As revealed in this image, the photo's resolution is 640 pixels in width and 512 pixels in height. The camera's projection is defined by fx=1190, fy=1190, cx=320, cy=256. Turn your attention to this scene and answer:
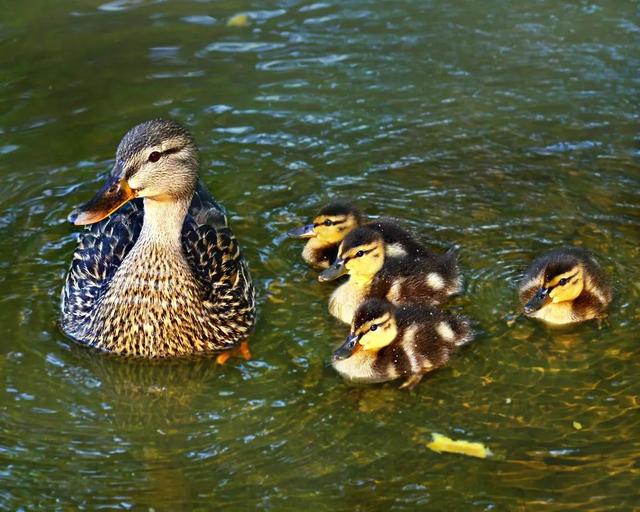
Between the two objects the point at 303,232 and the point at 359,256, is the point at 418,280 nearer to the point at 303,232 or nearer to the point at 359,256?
the point at 359,256

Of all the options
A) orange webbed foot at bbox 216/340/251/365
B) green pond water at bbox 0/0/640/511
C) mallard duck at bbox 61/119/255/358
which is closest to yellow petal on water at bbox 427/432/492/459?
green pond water at bbox 0/0/640/511

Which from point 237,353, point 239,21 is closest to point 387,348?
point 237,353

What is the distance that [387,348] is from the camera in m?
5.09

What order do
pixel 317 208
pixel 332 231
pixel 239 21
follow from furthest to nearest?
pixel 239 21
pixel 317 208
pixel 332 231

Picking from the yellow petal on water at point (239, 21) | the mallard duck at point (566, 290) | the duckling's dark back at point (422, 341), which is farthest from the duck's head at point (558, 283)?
the yellow petal on water at point (239, 21)

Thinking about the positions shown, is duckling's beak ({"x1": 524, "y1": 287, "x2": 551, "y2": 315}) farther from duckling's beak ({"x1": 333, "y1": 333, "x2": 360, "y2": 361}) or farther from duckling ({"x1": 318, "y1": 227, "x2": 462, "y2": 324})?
duckling's beak ({"x1": 333, "y1": 333, "x2": 360, "y2": 361})

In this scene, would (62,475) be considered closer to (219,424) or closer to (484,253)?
(219,424)

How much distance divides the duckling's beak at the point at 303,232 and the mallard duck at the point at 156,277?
46 cm

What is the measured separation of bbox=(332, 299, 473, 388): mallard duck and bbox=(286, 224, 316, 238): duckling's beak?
879mm

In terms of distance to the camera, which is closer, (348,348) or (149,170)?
(348,348)

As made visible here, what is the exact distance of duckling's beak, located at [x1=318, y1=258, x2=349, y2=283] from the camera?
5.52 m

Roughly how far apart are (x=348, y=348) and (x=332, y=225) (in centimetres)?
105

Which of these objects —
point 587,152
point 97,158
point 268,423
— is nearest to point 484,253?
point 587,152

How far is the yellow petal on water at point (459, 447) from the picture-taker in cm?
455
